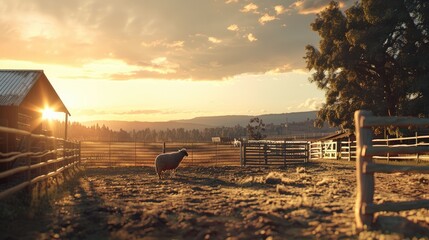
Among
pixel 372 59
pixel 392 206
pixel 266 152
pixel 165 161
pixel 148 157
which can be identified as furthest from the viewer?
pixel 148 157

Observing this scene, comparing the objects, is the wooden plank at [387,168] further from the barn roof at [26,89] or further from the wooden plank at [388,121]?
the barn roof at [26,89]

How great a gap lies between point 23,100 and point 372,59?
24.5 meters

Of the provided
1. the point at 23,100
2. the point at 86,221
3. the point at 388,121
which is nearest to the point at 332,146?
the point at 23,100

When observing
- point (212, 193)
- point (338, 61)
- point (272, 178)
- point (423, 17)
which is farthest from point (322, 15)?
point (212, 193)

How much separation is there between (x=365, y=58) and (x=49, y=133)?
22799mm

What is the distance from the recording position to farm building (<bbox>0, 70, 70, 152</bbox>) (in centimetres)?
1567

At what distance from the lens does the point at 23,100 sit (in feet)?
50.8

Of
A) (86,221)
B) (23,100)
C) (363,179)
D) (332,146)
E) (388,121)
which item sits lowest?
(86,221)

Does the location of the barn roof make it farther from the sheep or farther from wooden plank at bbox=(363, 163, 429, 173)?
wooden plank at bbox=(363, 163, 429, 173)

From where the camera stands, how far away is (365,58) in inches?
1150

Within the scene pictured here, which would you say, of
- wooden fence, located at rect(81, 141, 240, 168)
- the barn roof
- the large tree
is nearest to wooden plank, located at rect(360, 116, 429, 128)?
the barn roof

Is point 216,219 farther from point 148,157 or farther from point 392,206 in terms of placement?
point 148,157

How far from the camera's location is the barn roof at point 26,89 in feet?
50.7

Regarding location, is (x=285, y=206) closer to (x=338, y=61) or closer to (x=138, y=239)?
(x=138, y=239)
